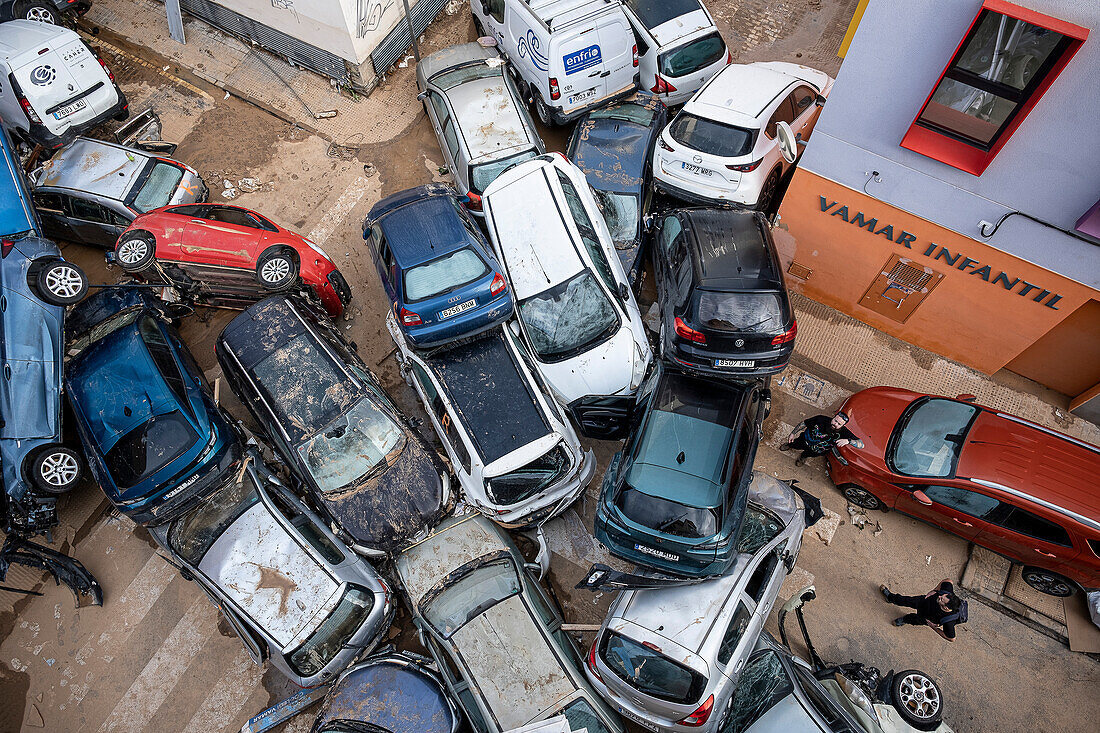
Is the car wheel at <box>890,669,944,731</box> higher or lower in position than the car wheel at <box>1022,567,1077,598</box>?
lower

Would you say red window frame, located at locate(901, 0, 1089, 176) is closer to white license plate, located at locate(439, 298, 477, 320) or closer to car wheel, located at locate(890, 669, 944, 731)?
white license plate, located at locate(439, 298, 477, 320)

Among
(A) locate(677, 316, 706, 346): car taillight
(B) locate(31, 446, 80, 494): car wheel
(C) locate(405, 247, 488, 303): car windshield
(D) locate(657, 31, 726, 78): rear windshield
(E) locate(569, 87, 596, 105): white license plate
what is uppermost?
(D) locate(657, 31, 726, 78): rear windshield

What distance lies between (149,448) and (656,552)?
5664 millimetres

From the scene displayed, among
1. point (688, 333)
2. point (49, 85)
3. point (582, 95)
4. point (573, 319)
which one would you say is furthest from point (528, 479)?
point (49, 85)

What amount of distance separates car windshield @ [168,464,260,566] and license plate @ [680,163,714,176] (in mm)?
6685

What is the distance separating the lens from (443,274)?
733cm

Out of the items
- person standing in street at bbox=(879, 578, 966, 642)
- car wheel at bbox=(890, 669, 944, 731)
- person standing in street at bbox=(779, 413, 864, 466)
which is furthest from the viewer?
person standing in street at bbox=(779, 413, 864, 466)

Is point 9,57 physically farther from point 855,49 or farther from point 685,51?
point 855,49

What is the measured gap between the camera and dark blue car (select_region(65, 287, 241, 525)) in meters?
6.79

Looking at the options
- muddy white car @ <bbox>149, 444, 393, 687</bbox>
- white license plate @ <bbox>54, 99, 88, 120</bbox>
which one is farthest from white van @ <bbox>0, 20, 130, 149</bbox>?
muddy white car @ <bbox>149, 444, 393, 687</bbox>

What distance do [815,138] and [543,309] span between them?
3.59 metres

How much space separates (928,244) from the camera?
22.7 feet

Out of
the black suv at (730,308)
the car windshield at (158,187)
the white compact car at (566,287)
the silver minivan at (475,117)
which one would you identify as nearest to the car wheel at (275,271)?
the car windshield at (158,187)

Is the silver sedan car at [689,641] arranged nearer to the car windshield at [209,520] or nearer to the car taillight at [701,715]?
the car taillight at [701,715]
